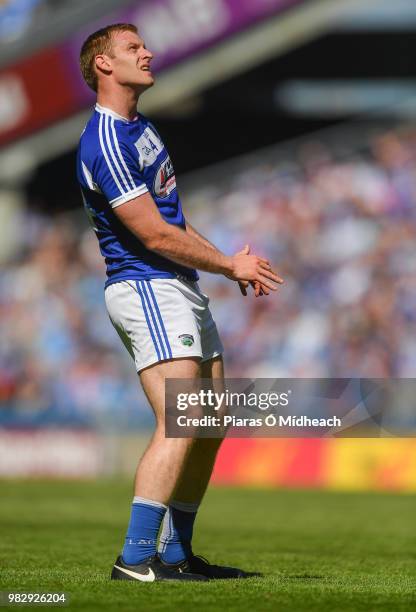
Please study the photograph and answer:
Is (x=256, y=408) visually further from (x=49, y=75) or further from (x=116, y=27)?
(x=49, y=75)

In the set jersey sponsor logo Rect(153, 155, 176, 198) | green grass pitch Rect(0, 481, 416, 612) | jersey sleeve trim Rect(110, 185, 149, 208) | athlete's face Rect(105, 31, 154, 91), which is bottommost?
green grass pitch Rect(0, 481, 416, 612)

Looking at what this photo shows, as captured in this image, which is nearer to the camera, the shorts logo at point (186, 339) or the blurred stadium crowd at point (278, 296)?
the shorts logo at point (186, 339)

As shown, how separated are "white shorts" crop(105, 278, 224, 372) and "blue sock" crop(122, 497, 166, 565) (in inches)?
23.2

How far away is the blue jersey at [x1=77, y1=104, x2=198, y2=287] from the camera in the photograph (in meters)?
5.22

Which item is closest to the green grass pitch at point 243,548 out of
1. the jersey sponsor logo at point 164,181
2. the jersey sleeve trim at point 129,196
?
the jersey sleeve trim at point 129,196

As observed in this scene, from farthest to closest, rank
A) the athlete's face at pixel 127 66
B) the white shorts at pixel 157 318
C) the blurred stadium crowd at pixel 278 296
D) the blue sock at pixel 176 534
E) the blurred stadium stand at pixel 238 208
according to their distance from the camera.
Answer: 1. the blurred stadium stand at pixel 238 208
2. the blurred stadium crowd at pixel 278 296
3. the blue sock at pixel 176 534
4. the athlete's face at pixel 127 66
5. the white shorts at pixel 157 318

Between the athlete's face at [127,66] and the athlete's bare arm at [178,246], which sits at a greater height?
the athlete's face at [127,66]

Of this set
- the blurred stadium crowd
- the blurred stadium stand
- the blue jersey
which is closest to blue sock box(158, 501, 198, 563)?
the blue jersey

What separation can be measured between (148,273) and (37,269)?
13.9 m

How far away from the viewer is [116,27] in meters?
5.44

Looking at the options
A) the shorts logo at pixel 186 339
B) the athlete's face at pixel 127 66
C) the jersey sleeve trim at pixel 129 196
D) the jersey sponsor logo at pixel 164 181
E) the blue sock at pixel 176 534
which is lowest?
the blue sock at pixel 176 534

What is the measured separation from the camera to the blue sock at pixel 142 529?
16.9 feet

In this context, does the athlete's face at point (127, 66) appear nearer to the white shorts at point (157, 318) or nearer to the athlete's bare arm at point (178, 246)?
the athlete's bare arm at point (178, 246)

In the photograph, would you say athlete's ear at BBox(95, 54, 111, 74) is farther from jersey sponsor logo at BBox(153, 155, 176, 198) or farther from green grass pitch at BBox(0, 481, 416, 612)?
green grass pitch at BBox(0, 481, 416, 612)
